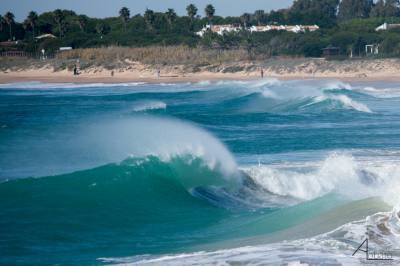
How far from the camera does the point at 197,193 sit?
55.9 feet

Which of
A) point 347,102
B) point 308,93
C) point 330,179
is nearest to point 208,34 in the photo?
point 308,93

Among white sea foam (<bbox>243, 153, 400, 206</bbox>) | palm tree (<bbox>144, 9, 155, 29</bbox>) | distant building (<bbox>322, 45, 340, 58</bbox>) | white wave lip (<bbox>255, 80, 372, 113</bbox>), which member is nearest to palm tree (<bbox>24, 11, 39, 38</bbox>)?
palm tree (<bbox>144, 9, 155, 29</bbox>)

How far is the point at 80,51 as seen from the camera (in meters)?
75.8

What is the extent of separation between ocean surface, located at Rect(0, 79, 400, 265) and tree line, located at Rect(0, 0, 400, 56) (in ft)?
143

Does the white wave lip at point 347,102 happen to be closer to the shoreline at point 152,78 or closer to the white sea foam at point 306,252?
the shoreline at point 152,78

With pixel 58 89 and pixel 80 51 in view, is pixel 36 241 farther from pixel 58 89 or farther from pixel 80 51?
pixel 80 51

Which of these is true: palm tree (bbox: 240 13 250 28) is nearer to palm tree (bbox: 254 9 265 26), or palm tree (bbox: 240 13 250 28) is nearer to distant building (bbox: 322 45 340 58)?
palm tree (bbox: 254 9 265 26)

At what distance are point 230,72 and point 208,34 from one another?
59.9ft

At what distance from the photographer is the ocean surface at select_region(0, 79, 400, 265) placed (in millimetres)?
12219

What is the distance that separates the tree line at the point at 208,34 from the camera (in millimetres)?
74688

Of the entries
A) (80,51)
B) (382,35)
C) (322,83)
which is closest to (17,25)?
(80,51)

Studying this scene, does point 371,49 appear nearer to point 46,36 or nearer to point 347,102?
point 46,36

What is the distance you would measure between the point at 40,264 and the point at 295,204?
568 cm

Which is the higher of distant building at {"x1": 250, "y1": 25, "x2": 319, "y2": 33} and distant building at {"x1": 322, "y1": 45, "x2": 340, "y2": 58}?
distant building at {"x1": 250, "y1": 25, "x2": 319, "y2": 33}
